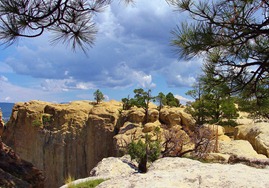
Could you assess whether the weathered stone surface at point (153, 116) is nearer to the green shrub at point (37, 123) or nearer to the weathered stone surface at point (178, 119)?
the weathered stone surface at point (178, 119)

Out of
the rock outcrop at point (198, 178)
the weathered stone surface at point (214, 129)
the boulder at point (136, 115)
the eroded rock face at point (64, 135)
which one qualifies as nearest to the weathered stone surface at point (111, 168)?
the weathered stone surface at point (214, 129)

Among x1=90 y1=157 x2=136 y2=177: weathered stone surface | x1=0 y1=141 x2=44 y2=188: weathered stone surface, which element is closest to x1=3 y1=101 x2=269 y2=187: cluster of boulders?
x1=90 y1=157 x2=136 y2=177: weathered stone surface

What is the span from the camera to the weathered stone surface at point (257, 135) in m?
14.1

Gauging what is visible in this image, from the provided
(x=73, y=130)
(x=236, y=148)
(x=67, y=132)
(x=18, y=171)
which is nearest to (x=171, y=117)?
(x=236, y=148)

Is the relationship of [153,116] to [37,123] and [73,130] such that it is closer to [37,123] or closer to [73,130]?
[73,130]

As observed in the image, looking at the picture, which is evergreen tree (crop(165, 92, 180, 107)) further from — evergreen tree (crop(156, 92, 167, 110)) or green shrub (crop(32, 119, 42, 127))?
green shrub (crop(32, 119, 42, 127))

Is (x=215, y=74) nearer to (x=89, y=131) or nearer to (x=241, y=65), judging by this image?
(x=241, y=65)

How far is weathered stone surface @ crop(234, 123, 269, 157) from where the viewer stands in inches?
554

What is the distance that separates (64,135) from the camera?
22516mm

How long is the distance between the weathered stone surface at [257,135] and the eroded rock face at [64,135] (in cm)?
744

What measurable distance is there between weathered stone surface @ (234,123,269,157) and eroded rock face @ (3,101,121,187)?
7442mm

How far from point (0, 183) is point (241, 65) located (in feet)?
15.1

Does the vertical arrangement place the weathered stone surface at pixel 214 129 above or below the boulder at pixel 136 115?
below

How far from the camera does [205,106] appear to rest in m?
19.6
